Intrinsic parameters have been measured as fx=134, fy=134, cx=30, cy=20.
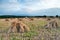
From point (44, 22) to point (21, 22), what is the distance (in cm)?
51

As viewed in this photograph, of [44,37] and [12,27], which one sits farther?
[12,27]

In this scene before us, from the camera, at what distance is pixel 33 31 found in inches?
109

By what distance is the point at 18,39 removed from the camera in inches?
102

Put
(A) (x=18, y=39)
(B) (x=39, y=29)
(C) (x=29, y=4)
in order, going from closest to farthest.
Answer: (A) (x=18, y=39)
(B) (x=39, y=29)
(C) (x=29, y=4)

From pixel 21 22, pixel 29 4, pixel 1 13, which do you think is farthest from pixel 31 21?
pixel 1 13

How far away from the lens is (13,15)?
9.41ft

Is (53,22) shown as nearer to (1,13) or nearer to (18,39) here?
(18,39)

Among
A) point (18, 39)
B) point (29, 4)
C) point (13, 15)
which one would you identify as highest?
point (29, 4)

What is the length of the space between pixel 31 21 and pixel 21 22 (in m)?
0.22

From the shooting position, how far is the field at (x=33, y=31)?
8.59ft

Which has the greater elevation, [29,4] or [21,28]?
[29,4]

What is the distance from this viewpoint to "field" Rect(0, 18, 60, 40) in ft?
8.59

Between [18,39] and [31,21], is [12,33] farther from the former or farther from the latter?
[31,21]

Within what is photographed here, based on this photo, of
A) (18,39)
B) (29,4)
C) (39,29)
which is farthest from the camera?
(29,4)
